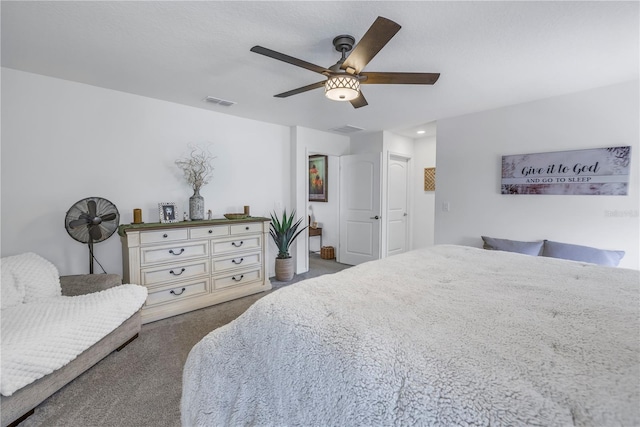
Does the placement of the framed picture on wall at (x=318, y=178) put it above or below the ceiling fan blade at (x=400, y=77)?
below

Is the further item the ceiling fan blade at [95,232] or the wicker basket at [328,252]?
the wicker basket at [328,252]

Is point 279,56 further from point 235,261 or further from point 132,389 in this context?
point 235,261

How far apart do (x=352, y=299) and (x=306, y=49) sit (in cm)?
174

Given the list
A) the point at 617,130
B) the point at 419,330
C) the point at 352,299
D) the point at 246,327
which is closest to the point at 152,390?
the point at 246,327

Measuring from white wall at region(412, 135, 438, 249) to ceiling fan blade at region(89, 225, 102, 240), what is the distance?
4783 millimetres

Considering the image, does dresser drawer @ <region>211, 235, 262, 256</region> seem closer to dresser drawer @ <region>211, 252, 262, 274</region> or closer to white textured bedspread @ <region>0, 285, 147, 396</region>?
dresser drawer @ <region>211, 252, 262, 274</region>

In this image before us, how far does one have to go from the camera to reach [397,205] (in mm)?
5137

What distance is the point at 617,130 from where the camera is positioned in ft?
8.77

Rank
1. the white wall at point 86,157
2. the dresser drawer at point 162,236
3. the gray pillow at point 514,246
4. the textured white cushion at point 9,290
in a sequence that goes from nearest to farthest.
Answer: the textured white cushion at point 9,290 < the white wall at point 86,157 < the dresser drawer at point 162,236 < the gray pillow at point 514,246

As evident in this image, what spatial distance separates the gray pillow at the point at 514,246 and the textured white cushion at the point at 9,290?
4322mm

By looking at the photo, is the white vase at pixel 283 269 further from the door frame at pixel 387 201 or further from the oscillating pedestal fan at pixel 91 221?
the oscillating pedestal fan at pixel 91 221

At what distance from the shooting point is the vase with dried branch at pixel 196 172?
3219mm

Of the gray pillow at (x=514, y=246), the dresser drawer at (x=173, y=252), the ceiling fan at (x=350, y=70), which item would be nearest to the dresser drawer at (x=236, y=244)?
the dresser drawer at (x=173, y=252)

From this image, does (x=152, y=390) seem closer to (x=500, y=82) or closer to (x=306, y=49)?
(x=306, y=49)
